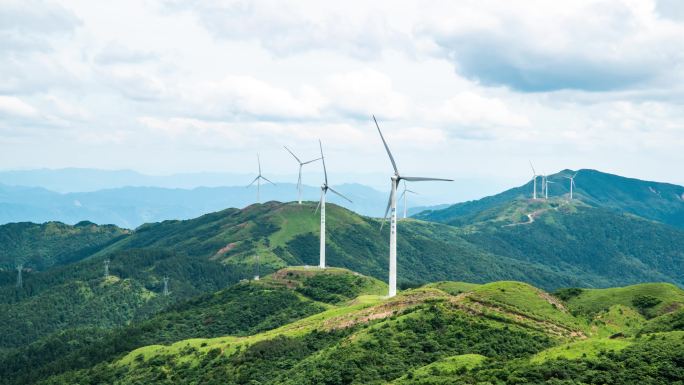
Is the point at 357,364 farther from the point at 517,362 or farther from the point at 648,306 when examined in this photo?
the point at 648,306

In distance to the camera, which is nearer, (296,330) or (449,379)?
(449,379)

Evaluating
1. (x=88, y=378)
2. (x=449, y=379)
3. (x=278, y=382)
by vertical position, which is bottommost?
(x=88, y=378)

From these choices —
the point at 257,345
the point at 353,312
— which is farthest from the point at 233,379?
the point at 353,312

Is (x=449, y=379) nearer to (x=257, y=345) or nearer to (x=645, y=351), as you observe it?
(x=645, y=351)

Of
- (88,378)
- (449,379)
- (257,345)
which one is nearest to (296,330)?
(257,345)

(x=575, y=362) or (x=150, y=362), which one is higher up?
(x=575, y=362)

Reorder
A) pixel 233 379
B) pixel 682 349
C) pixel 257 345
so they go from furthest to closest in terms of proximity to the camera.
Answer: pixel 257 345 → pixel 233 379 → pixel 682 349

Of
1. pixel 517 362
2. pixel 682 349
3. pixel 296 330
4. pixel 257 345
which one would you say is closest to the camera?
pixel 682 349
